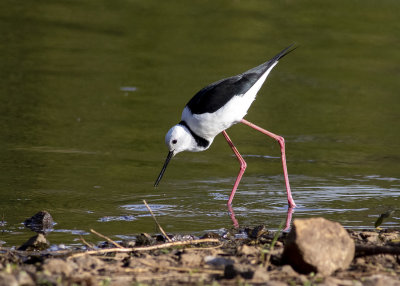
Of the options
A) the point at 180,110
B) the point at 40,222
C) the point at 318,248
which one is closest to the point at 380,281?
the point at 318,248

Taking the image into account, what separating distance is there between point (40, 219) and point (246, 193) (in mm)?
2028

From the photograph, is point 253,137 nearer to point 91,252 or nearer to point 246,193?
point 246,193

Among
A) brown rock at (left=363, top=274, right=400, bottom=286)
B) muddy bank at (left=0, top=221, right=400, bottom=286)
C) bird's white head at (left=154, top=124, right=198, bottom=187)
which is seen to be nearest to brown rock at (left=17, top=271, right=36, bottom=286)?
muddy bank at (left=0, top=221, right=400, bottom=286)

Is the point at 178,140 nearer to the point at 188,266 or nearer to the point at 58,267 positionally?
the point at 188,266

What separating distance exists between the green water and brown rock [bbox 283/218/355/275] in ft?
5.67

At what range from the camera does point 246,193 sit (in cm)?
670

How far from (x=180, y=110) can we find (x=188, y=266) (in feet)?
18.1

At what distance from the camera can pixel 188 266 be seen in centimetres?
405

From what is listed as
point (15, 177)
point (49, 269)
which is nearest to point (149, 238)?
point (49, 269)

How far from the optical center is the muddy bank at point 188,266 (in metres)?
3.67

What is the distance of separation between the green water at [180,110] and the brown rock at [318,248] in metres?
1.73

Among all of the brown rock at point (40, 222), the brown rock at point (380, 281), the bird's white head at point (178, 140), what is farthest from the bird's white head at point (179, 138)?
the brown rock at point (380, 281)

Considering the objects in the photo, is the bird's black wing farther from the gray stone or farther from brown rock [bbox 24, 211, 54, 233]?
the gray stone

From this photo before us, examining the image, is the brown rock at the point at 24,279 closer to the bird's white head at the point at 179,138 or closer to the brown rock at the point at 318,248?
the brown rock at the point at 318,248
